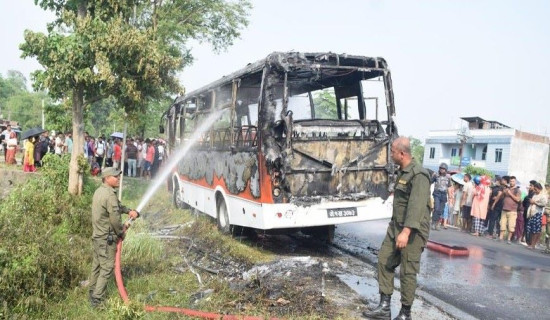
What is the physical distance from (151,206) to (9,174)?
4880 mm

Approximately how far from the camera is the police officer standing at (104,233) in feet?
17.3

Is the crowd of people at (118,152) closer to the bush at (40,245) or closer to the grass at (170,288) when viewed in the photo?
the bush at (40,245)

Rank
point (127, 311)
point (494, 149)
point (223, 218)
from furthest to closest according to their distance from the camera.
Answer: point (494, 149)
point (223, 218)
point (127, 311)

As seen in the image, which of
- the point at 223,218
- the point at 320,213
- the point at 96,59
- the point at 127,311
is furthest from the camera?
the point at 96,59

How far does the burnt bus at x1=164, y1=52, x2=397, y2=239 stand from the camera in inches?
280

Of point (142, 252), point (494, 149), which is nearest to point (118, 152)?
point (142, 252)

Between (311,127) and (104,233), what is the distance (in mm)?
3619

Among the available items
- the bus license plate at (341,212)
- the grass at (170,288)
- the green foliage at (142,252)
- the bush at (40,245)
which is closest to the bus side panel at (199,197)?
the grass at (170,288)

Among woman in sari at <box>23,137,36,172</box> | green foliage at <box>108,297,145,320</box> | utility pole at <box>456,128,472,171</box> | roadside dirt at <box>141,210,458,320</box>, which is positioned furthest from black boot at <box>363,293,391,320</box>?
utility pole at <box>456,128,472,171</box>

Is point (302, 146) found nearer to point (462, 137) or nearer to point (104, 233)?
point (104, 233)

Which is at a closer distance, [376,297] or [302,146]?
[376,297]

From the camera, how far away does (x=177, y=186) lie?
1305 centimetres

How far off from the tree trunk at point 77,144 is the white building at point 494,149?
115 ft

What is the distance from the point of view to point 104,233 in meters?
5.32
